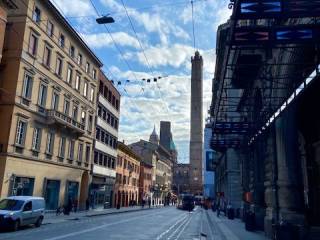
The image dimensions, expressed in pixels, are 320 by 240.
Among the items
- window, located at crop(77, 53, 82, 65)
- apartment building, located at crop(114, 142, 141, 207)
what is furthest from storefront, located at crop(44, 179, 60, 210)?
apartment building, located at crop(114, 142, 141, 207)

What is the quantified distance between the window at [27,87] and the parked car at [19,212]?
439 inches

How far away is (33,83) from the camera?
106 feet

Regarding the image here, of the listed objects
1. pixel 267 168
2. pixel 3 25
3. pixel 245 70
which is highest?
pixel 3 25

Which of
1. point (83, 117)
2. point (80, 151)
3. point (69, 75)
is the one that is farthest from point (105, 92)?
point (69, 75)

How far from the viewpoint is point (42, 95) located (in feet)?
113

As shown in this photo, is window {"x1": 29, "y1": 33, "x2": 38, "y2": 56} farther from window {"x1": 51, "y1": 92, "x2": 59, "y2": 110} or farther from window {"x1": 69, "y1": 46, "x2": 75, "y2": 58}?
window {"x1": 69, "y1": 46, "x2": 75, "y2": 58}

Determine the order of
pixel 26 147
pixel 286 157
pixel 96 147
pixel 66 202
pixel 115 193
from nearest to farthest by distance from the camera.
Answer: pixel 286 157, pixel 26 147, pixel 66 202, pixel 96 147, pixel 115 193

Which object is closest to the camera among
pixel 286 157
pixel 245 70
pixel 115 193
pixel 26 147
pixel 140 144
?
pixel 286 157

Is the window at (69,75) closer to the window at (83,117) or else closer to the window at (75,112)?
the window at (75,112)

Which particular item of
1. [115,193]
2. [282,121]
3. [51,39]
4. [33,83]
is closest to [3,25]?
[33,83]

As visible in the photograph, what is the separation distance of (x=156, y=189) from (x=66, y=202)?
209 ft

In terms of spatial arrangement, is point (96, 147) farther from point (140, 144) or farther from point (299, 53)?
point (140, 144)

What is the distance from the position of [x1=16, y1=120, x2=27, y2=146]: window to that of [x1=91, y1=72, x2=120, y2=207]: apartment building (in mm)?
17391

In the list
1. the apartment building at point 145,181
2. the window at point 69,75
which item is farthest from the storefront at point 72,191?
the apartment building at point 145,181
